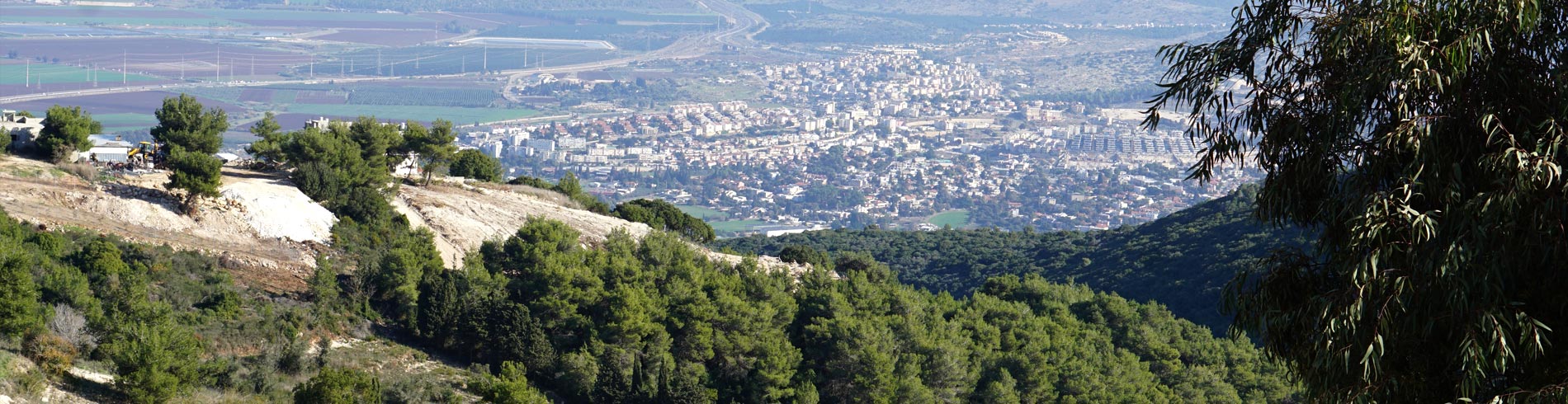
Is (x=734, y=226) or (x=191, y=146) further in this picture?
(x=734, y=226)

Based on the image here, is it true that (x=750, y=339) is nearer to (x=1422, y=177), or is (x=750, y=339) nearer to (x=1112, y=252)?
(x=1422, y=177)

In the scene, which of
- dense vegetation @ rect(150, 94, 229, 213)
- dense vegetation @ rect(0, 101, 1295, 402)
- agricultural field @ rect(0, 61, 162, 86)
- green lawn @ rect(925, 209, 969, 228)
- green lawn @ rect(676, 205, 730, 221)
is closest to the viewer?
dense vegetation @ rect(0, 101, 1295, 402)

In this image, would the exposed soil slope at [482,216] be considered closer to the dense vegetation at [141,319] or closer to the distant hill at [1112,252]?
the dense vegetation at [141,319]

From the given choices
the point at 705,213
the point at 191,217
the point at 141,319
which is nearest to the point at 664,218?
the point at 191,217

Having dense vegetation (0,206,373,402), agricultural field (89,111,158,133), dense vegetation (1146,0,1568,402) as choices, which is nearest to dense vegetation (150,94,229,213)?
dense vegetation (0,206,373,402)

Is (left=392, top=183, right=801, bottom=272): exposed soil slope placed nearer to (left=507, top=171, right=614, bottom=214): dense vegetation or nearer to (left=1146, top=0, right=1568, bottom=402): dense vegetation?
(left=507, top=171, right=614, bottom=214): dense vegetation

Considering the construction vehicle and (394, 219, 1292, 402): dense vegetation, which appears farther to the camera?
the construction vehicle

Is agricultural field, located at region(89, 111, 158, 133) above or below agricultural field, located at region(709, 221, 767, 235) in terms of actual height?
above

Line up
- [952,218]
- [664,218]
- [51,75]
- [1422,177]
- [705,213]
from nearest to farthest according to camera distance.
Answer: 1. [1422,177]
2. [664,218]
3. [705,213]
4. [952,218]
5. [51,75]

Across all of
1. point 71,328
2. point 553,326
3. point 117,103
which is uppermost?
point 71,328
